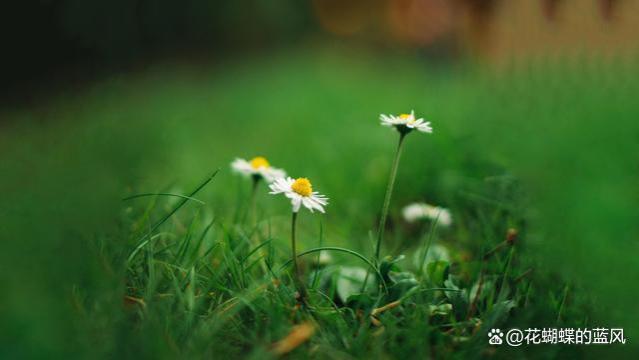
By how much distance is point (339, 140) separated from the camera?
2605 millimetres

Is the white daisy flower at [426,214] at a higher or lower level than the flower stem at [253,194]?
lower

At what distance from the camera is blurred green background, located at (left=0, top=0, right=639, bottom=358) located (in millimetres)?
1047

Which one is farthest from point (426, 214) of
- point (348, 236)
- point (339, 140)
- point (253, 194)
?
point (339, 140)

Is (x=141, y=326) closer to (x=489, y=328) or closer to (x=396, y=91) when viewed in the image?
(x=489, y=328)

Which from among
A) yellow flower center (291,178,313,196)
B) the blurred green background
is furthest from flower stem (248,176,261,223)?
yellow flower center (291,178,313,196)

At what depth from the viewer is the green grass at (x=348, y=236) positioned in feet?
3.10

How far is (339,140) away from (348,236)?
1.07 metres

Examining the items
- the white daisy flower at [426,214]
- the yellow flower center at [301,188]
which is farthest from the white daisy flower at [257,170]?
the white daisy flower at [426,214]

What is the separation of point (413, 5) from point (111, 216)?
522 cm

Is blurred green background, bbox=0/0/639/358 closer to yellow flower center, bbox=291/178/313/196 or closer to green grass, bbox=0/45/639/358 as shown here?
green grass, bbox=0/45/639/358

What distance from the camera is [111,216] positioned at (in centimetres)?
120

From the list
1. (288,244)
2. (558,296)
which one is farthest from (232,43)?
(558,296)

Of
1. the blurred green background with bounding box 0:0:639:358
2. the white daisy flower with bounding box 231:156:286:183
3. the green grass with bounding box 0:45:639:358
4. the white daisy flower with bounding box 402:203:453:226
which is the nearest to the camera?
the green grass with bounding box 0:45:639:358

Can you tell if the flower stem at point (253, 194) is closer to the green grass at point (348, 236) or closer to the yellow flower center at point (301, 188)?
the green grass at point (348, 236)
